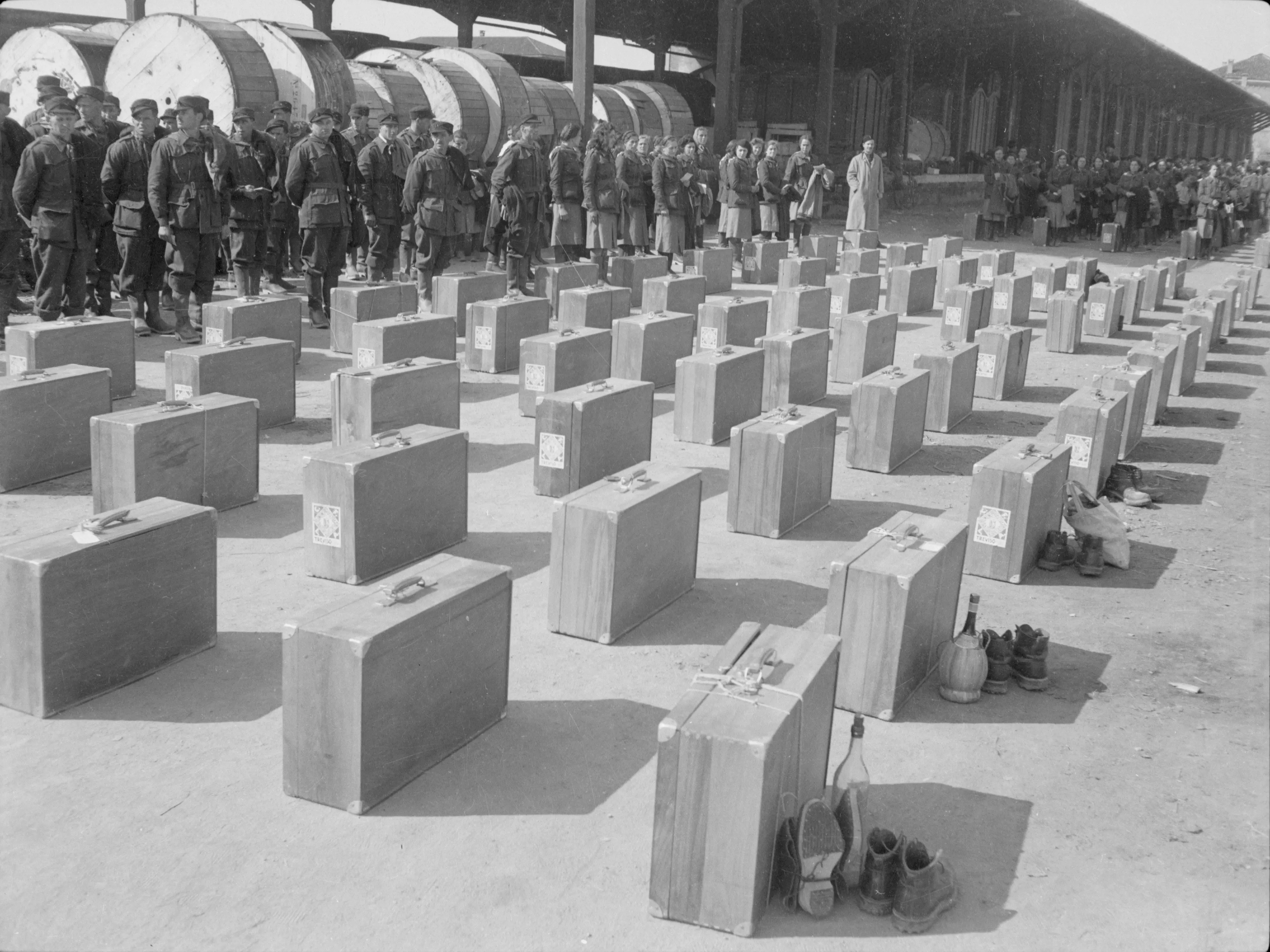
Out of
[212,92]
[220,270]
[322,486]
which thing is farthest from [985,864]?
[212,92]

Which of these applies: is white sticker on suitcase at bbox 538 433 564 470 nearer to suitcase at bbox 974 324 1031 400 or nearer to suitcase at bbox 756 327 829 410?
suitcase at bbox 756 327 829 410

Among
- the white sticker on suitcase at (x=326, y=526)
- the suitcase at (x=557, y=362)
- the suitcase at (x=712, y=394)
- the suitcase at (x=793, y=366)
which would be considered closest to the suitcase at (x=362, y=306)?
the suitcase at (x=557, y=362)

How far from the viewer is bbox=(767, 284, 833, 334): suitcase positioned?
12195mm

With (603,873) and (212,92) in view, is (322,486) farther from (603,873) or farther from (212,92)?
(212,92)

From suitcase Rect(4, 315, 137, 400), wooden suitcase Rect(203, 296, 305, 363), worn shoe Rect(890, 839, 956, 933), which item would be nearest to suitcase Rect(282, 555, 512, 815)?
worn shoe Rect(890, 839, 956, 933)

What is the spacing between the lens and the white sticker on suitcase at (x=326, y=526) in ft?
18.3

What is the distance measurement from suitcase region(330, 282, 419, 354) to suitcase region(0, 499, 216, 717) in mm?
5455

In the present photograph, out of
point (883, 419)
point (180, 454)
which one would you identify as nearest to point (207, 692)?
point (180, 454)

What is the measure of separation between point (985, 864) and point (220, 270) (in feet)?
39.5

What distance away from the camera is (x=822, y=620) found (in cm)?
552

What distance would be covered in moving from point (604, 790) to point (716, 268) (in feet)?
40.2

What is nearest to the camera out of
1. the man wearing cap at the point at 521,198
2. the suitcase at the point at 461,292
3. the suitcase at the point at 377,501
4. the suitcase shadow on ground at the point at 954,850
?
the suitcase shadow on ground at the point at 954,850

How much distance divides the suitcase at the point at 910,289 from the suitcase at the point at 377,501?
963 cm

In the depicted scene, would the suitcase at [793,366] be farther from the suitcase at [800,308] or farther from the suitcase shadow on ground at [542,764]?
the suitcase shadow on ground at [542,764]
